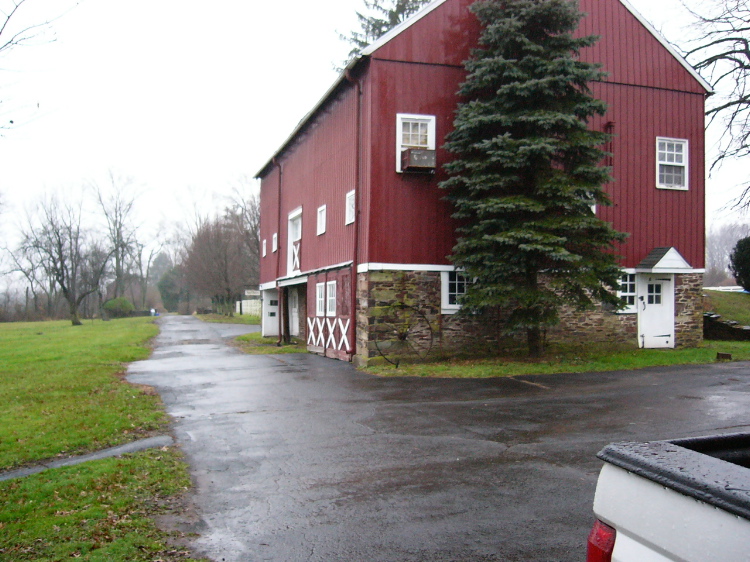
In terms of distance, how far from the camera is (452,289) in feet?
54.9

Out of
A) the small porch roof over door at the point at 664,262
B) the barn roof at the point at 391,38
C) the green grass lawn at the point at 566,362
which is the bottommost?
the green grass lawn at the point at 566,362

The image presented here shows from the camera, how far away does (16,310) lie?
215 ft

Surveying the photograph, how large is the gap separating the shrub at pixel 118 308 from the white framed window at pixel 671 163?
192 ft

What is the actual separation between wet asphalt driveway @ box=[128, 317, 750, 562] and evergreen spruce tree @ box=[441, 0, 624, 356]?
8.32 feet

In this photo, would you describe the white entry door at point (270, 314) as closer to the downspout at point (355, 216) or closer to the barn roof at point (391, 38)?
the barn roof at point (391, 38)

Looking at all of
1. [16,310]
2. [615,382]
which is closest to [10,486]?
[615,382]

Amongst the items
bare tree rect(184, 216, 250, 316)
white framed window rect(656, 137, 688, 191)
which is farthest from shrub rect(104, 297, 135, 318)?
white framed window rect(656, 137, 688, 191)

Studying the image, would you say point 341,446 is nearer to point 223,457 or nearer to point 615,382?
point 223,457

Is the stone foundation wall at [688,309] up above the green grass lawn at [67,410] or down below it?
above

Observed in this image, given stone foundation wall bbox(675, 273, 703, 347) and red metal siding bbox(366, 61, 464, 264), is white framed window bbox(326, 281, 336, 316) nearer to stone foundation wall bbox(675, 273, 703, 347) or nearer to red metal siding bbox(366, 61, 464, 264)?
red metal siding bbox(366, 61, 464, 264)

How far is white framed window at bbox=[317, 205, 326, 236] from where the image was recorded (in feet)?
67.4

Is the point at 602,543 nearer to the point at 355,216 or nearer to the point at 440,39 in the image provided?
the point at 355,216

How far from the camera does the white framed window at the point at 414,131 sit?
16.5 meters

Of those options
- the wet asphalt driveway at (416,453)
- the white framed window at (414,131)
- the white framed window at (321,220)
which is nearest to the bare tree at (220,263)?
the white framed window at (321,220)
